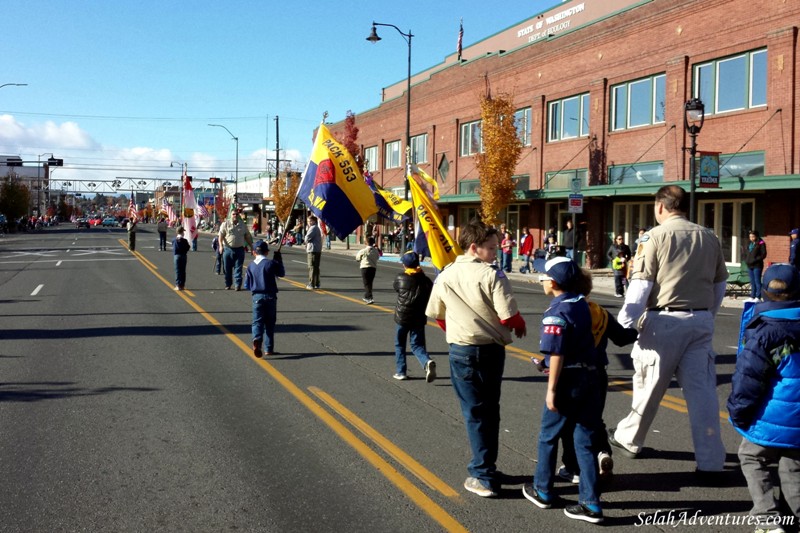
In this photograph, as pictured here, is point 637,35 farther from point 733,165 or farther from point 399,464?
point 399,464

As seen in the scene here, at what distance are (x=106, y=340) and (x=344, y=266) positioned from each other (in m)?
19.9

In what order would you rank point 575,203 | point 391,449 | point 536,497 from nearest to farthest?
point 536,497 → point 391,449 → point 575,203

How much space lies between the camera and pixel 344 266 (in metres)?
31.6

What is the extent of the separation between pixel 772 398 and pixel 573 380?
3.62ft

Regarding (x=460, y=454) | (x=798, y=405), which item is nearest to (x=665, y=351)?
(x=798, y=405)

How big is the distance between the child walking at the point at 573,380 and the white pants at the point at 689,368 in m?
0.98

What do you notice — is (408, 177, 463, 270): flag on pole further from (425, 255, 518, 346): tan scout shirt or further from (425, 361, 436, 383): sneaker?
(425, 255, 518, 346): tan scout shirt

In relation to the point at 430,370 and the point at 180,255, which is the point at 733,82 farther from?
the point at 430,370

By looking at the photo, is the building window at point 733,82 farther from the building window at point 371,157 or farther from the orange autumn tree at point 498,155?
the building window at point 371,157

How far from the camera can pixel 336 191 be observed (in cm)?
1274

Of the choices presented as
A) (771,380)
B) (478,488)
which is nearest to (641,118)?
(478,488)

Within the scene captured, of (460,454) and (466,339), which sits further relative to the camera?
(460,454)

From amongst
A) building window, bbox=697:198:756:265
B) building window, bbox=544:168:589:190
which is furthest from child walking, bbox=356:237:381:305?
building window, bbox=544:168:589:190

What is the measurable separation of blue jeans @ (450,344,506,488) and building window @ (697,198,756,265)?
849 inches
